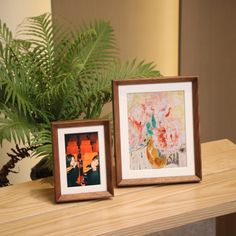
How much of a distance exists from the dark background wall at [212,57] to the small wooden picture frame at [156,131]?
36.6 inches

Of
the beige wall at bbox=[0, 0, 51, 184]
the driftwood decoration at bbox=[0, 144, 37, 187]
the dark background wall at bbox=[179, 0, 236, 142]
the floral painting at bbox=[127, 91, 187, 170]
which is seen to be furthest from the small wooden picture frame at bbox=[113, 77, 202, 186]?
the dark background wall at bbox=[179, 0, 236, 142]

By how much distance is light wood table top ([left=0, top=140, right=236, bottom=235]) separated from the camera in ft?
3.67

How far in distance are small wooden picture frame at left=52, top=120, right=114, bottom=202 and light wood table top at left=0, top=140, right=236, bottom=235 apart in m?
0.03

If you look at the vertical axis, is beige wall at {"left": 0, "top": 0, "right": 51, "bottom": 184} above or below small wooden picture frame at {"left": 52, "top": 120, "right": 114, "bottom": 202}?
above

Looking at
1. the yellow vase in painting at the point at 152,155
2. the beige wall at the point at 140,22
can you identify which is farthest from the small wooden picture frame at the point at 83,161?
the beige wall at the point at 140,22

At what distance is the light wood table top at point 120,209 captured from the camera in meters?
1.12

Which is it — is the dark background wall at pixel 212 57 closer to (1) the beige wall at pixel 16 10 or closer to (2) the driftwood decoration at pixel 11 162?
(1) the beige wall at pixel 16 10

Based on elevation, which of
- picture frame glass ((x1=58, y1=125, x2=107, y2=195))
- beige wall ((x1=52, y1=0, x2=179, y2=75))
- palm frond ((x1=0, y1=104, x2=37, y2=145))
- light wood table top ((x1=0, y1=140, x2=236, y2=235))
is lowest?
light wood table top ((x1=0, y1=140, x2=236, y2=235))

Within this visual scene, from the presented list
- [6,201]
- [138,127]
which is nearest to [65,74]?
[138,127]

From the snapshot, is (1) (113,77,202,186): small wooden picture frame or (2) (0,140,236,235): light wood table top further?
(1) (113,77,202,186): small wooden picture frame

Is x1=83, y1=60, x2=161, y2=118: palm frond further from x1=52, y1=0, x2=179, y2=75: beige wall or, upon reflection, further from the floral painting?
x1=52, y1=0, x2=179, y2=75: beige wall

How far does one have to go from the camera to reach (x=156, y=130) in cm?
127

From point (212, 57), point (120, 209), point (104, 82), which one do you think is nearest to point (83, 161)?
point (120, 209)

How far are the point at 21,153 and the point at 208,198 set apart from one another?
0.67 meters
